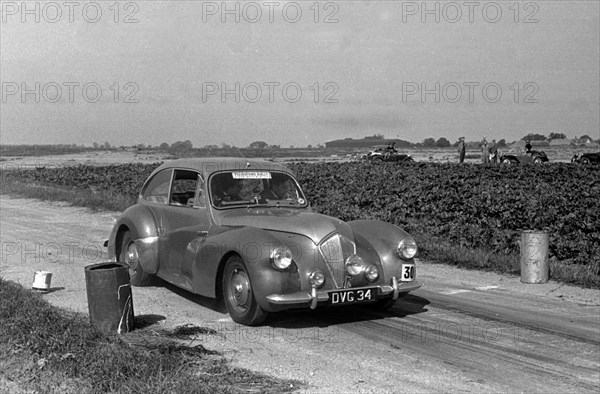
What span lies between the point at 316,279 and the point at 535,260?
177 inches

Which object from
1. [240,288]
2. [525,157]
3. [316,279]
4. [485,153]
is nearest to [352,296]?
[316,279]

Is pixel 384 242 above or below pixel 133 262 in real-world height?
above

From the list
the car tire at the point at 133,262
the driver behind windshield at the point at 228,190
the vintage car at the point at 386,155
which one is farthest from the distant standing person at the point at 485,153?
the driver behind windshield at the point at 228,190

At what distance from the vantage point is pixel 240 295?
7.20 meters

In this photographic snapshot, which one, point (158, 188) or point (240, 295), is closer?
point (240, 295)

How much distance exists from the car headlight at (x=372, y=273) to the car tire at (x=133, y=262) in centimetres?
342

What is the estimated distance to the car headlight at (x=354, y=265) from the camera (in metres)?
7.21

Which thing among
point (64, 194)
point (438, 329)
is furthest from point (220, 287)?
point (64, 194)

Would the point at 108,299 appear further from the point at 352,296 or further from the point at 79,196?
the point at 79,196

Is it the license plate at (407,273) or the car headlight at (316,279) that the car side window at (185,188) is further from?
the license plate at (407,273)

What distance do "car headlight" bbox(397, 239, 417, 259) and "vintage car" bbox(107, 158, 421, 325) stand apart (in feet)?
0.04

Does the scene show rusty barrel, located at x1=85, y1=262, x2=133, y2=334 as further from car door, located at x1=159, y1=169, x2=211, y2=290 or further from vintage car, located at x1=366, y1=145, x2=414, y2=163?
vintage car, located at x1=366, y1=145, x2=414, y2=163

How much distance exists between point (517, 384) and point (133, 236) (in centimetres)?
556

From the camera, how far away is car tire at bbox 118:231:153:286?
30.2 ft
